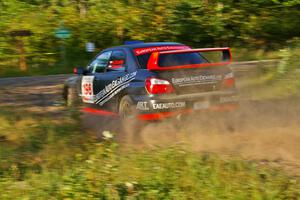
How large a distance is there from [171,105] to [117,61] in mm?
1706

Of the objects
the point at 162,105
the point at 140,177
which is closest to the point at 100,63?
the point at 162,105

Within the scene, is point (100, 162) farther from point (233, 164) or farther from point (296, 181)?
point (296, 181)

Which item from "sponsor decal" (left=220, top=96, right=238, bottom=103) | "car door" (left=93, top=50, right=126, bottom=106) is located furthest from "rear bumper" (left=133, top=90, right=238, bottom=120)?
"car door" (left=93, top=50, right=126, bottom=106)

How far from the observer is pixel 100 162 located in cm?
574

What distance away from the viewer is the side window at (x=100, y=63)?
393 inches

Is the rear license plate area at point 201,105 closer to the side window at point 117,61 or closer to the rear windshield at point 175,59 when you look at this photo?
the rear windshield at point 175,59

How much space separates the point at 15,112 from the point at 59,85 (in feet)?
22.1

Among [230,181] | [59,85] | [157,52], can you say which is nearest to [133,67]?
[157,52]

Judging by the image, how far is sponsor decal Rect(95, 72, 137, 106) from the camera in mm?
8955

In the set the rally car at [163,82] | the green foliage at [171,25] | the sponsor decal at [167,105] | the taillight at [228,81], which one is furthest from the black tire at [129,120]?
the green foliage at [171,25]

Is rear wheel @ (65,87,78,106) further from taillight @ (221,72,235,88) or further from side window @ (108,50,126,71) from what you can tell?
taillight @ (221,72,235,88)

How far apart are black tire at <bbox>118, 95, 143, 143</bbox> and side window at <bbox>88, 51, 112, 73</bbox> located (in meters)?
1.18

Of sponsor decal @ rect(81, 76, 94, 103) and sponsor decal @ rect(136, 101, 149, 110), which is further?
sponsor decal @ rect(81, 76, 94, 103)

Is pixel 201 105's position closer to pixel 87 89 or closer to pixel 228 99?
pixel 228 99
